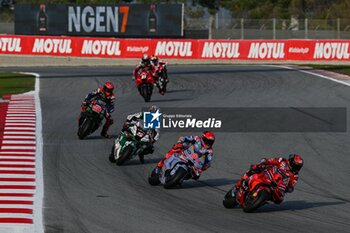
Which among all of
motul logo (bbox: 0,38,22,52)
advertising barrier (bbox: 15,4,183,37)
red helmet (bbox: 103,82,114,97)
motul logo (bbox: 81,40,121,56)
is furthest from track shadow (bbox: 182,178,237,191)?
advertising barrier (bbox: 15,4,183,37)

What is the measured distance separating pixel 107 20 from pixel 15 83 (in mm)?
23088

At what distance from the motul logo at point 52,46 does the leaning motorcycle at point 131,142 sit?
118 feet

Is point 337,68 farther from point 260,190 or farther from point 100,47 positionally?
point 260,190

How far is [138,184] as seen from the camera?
17891 mm

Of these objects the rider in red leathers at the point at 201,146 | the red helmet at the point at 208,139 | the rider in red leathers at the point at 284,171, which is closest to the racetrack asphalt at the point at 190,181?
the rider in red leathers at the point at 284,171

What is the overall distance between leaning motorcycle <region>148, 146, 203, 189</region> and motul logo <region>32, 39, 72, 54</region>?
1543 inches

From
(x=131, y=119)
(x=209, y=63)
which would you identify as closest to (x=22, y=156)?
(x=131, y=119)

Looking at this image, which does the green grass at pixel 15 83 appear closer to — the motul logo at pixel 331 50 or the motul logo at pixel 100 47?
the motul logo at pixel 100 47

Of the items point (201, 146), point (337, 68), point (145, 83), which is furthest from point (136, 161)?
point (337, 68)

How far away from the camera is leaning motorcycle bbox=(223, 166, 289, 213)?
48.6 ft

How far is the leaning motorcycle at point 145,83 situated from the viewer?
32.6 meters

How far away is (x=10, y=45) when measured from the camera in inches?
2181

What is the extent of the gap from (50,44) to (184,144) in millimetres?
39822

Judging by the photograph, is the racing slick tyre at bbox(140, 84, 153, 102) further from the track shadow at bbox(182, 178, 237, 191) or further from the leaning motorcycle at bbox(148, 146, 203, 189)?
the leaning motorcycle at bbox(148, 146, 203, 189)
